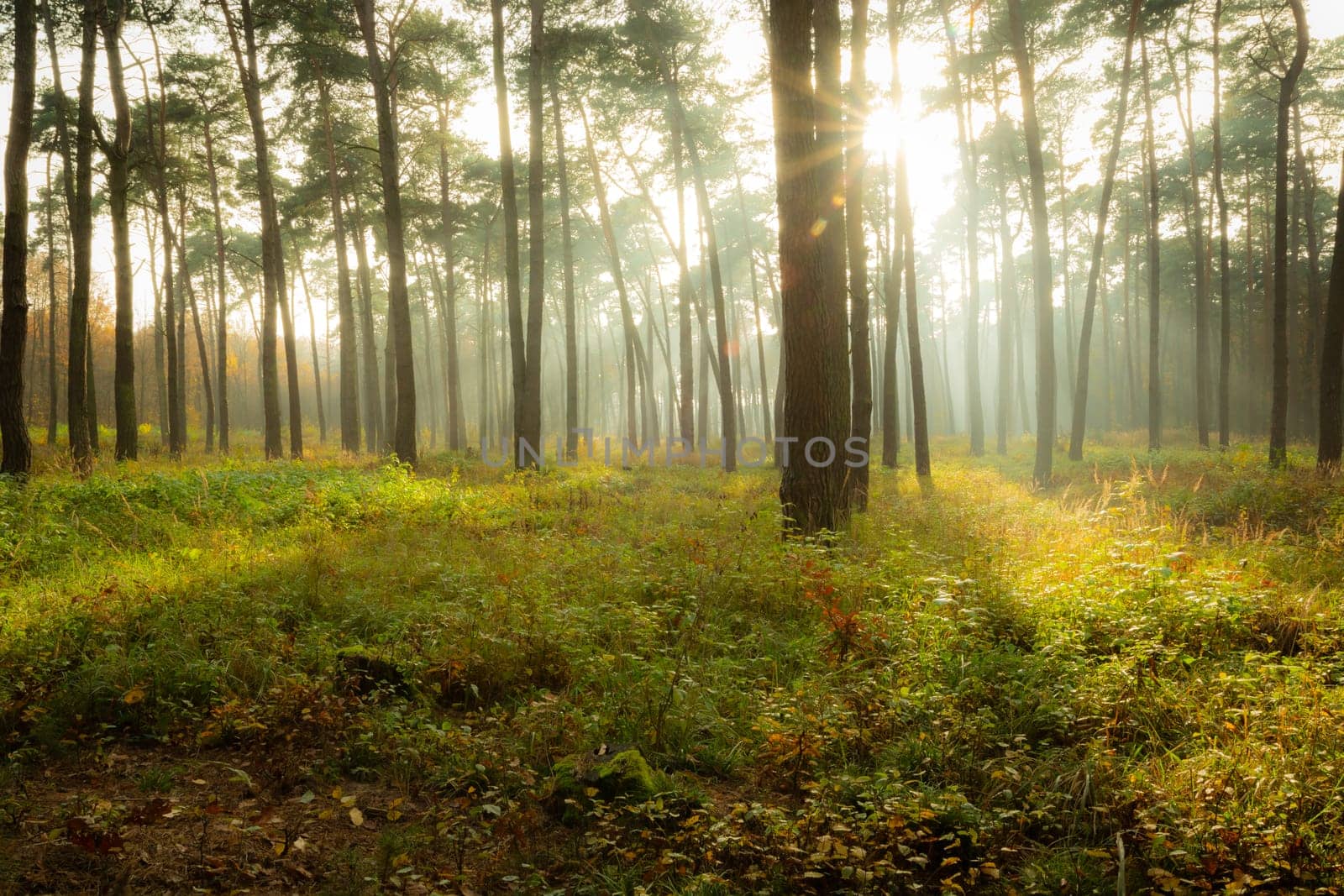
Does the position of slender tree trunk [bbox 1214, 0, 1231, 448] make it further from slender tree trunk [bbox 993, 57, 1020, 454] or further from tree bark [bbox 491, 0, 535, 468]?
tree bark [bbox 491, 0, 535, 468]

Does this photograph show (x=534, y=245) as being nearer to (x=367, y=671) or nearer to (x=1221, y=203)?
(x=367, y=671)

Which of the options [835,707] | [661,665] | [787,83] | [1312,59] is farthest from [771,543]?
[1312,59]

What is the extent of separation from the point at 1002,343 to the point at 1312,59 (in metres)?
11.5

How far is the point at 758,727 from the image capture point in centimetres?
362

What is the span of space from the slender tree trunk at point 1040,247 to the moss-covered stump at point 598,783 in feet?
44.7

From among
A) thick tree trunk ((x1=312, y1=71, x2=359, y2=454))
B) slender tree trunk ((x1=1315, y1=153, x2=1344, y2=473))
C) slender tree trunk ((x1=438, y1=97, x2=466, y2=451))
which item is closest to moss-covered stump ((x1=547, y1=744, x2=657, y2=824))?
slender tree trunk ((x1=1315, y1=153, x2=1344, y2=473))

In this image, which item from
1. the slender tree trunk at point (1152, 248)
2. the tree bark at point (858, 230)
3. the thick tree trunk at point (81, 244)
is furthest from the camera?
the slender tree trunk at point (1152, 248)

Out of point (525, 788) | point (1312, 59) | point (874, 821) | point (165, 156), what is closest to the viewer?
point (874, 821)

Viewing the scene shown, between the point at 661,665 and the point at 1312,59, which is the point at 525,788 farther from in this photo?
the point at 1312,59

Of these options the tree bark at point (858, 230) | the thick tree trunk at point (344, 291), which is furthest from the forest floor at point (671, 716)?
the thick tree trunk at point (344, 291)

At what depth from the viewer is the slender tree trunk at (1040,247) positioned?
1422 centimetres

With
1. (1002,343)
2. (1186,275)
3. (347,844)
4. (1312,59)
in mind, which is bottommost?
(347,844)

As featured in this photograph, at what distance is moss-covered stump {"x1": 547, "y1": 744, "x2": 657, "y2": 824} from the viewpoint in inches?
124

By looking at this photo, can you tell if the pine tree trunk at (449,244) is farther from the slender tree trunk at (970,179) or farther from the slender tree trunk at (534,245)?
the slender tree trunk at (970,179)
